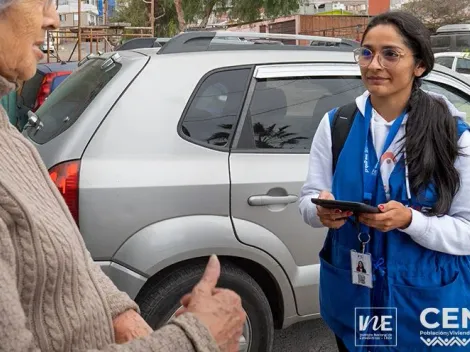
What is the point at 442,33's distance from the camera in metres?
23.8

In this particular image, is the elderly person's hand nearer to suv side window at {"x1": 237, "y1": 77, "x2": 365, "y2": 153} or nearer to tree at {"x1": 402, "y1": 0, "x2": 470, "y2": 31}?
suv side window at {"x1": 237, "y1": 77, "x2": 365, "y2": 153}

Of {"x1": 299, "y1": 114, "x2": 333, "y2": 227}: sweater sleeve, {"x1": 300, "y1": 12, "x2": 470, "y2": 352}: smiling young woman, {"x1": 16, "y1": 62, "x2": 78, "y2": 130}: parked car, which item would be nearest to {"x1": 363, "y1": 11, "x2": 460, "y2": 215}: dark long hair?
{"x1": 300, "y1": 12, "x2": 470, "y2": 352}: smiling young woman

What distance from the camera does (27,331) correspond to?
101 cm

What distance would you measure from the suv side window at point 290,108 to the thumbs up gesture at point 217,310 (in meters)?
1.93

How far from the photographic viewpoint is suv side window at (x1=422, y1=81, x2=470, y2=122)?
359 cm

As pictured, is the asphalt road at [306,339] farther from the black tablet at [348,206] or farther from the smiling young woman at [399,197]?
the black tablet at [348,206]

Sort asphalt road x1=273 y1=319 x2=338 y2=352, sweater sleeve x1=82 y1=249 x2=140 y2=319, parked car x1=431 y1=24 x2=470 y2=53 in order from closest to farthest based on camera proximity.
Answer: sweater sleeve x1=82 y1=249 x2=140 y2=319 → asphalt road x1=273 y1=319 x2=338 y2=352 → parked car x1=431 y1=24 x2=470 y2=53

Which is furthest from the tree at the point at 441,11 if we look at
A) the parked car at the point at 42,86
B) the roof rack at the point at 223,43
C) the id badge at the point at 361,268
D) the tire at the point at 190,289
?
the id badge at the point at 361,268

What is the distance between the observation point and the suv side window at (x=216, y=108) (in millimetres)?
3039

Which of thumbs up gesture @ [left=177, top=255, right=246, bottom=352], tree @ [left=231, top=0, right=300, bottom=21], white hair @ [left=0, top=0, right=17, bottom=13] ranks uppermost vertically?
tree @ [left=231, top=0, right=300, bottom=21]

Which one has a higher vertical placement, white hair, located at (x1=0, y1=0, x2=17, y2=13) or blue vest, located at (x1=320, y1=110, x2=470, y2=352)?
white hair, located at (x1=0, y1=0, x2=17, y2=13)

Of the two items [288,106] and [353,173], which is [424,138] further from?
[288,106]

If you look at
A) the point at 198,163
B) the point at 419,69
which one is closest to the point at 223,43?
the point at 198,163

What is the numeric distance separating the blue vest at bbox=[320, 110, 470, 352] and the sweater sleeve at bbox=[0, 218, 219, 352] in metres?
1.08
